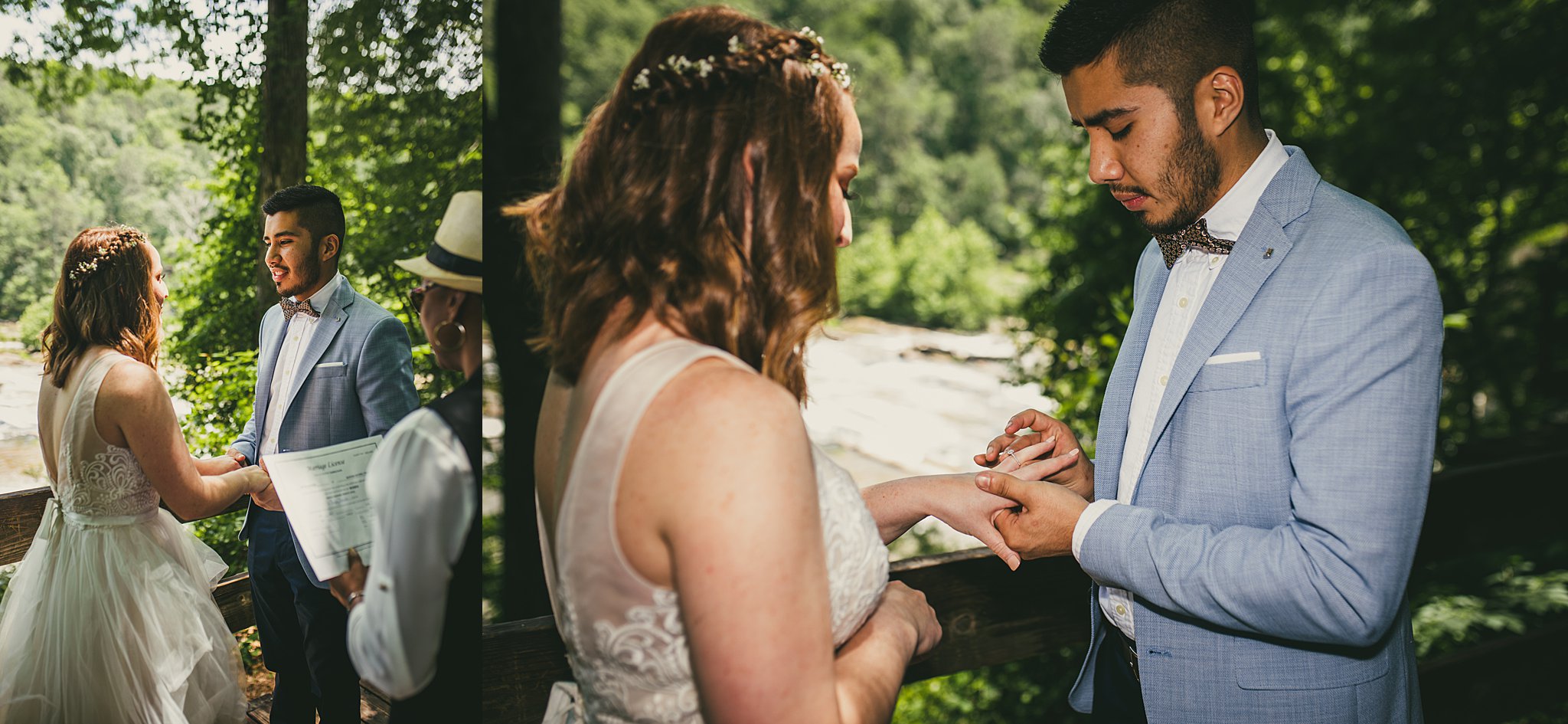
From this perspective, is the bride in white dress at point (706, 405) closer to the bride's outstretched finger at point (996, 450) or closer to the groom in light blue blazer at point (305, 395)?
the groom in light blue blazer at point (305, 395)

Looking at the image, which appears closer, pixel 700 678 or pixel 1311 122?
pixel 700 678

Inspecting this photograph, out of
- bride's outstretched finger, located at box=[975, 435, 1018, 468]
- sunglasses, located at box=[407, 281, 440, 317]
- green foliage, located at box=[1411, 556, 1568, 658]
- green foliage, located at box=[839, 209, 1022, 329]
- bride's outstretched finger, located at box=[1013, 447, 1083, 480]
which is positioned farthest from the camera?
green foliage, located at box=[839, 209, 1022, 329]

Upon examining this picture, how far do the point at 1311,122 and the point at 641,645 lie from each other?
5991 millimetres

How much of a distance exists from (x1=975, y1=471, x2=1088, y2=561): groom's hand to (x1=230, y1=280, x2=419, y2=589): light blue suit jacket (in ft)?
3.37

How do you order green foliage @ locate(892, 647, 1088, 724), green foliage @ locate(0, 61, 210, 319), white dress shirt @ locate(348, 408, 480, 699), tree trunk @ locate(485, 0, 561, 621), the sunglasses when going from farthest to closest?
green foliage @ locate(892, 647, 1088, 724)
tree trunk @ locate(485, 0, 561, 621)
the sunglasses
white dress shirt @ locate(348, 408, 480, 699)
green foliage @ locate(0, 61, 210, 319)

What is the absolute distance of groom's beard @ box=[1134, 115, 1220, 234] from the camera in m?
1.86

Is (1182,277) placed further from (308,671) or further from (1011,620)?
(308,671)

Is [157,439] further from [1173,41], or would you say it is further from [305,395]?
[1173,41]

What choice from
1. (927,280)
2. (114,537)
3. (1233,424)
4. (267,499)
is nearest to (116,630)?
(114,537)

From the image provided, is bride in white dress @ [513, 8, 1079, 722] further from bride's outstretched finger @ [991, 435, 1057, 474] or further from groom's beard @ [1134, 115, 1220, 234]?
groom's beard @ [1134, 115, 1220, 234]

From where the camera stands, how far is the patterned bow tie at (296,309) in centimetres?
129

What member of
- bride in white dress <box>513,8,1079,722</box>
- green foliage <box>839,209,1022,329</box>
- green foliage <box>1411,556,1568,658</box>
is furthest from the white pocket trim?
green foliage <box>839,209,1022,329</box>

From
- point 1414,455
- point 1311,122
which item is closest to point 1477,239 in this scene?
point 1311,122

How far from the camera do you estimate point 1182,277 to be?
6.57ft
